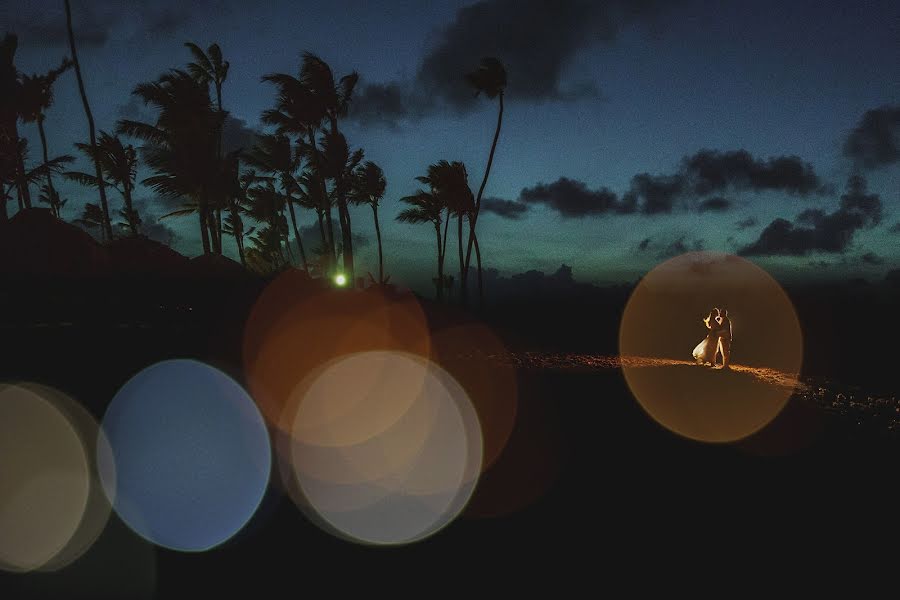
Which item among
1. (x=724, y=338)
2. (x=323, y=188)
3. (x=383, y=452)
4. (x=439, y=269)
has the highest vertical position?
(x=323, y=188)

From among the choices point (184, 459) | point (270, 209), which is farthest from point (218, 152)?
point (184, 459)

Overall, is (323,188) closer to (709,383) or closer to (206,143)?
(206,143)

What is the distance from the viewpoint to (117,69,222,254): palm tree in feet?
79.2

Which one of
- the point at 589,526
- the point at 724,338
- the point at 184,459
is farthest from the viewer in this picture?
the point at 724,338

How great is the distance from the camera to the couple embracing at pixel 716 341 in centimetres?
1390

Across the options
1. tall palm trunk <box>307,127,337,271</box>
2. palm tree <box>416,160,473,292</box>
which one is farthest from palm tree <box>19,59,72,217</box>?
palm tree <box>416,160,473,292</box>

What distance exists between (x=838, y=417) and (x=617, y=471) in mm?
5723

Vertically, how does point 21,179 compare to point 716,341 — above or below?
above

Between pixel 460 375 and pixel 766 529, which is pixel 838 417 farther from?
pixel 460 375

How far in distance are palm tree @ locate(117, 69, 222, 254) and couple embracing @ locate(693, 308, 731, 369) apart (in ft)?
82.4

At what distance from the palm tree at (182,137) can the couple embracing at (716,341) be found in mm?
25122

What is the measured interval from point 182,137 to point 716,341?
93.1 ft

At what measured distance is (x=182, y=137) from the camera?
25188 mm

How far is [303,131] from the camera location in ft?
86.3
